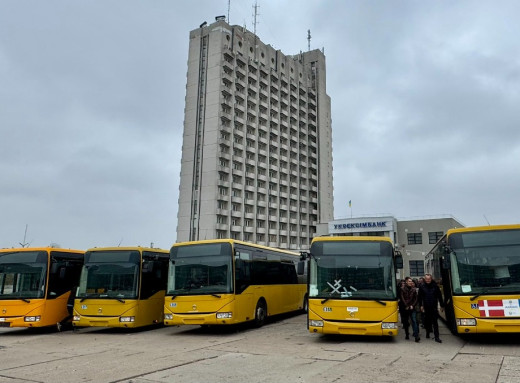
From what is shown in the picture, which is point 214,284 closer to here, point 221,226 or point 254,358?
point 254,358

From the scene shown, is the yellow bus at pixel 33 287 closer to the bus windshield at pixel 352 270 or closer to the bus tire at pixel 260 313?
the bus tire at pixel 260 313

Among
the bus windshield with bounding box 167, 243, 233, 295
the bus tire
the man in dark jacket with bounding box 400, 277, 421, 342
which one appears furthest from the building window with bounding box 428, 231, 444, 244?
the bus windshield with bounding box 167, 243, 233, 295

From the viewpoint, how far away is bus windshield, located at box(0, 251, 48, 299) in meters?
15.0

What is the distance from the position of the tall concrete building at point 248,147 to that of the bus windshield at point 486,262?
5917cm

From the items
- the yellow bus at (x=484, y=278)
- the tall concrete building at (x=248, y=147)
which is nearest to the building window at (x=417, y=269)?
the tall concrete building at (x=248, y=147)

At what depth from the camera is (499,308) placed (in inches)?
429

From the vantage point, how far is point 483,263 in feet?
37.6

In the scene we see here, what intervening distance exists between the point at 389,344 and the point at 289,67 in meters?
87.4

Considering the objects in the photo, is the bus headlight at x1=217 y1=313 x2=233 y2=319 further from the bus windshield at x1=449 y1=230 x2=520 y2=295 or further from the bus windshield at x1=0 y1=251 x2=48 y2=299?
the bus windshield at x1=449 y1=230 x2=520 y2=295

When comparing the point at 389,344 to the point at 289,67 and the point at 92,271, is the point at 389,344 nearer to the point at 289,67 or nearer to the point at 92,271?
the point at 92,271

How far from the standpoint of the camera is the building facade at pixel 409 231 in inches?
2621

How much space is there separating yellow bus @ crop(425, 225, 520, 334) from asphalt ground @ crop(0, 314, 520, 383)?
696 mm

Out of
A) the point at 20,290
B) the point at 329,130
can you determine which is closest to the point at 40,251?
the point at 20,290

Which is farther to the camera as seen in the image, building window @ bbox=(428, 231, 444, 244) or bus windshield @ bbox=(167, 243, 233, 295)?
building window @ bbox=(428, 231, 444, 244)
